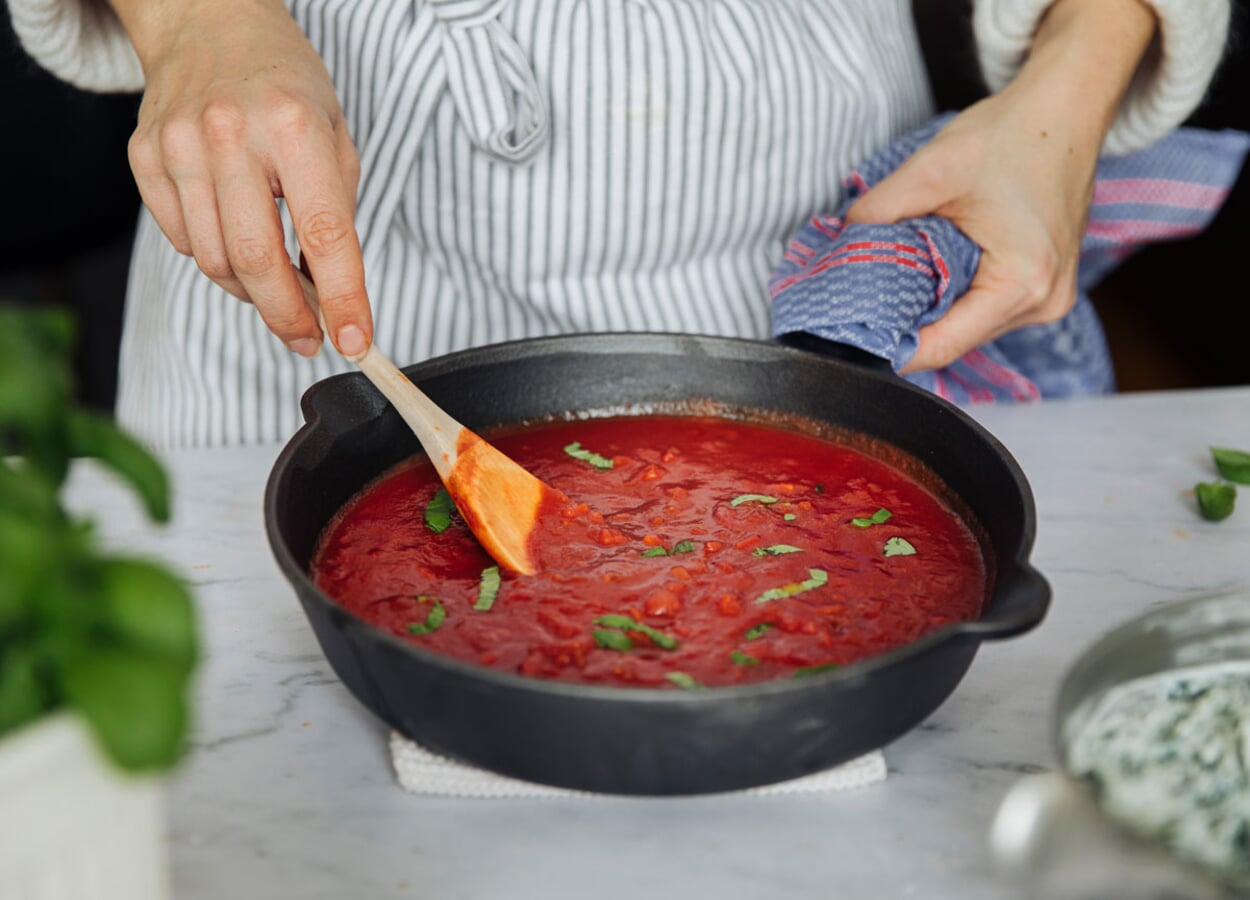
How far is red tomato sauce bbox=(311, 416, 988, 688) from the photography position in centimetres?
89

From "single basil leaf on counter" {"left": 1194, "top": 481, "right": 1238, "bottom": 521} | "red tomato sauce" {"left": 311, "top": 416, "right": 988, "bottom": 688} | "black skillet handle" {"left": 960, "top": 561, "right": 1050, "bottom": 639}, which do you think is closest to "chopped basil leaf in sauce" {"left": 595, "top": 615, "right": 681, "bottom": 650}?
"red tomato sauce" {"left": 311, "top": 416, "right": 988, "bottom": 688}

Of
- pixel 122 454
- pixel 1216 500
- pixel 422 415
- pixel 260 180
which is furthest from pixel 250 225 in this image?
pixel 1216 500

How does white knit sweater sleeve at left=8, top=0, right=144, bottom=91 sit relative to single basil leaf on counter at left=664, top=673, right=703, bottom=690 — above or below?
above

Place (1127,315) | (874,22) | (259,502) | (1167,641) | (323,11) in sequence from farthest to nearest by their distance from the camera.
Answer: (1127,315) < (874,22) < (323,11) < (259,502) < (1167,641)

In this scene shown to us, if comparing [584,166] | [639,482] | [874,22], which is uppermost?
[874,22]

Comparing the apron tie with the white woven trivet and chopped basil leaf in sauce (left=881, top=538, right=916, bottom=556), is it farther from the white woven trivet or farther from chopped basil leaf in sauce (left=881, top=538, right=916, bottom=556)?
the white woven trivet

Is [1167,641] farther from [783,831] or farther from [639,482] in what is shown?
[639,482]

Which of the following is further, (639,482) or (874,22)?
(874,22)

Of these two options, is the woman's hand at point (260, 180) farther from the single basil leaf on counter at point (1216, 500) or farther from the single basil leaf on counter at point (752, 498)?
the single basil leaf on counter at point (1216, 500)

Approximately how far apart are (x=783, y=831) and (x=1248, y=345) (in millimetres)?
2544

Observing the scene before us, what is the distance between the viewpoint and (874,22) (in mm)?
1652

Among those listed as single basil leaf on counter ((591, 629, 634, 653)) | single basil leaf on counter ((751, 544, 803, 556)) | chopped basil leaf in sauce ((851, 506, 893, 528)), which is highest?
single basil leaf on counter ((591, 629, 634, 653))

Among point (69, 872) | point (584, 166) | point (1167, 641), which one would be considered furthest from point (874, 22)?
point (69, 872)

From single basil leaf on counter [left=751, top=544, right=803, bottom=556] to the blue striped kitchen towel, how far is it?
1.05ft
